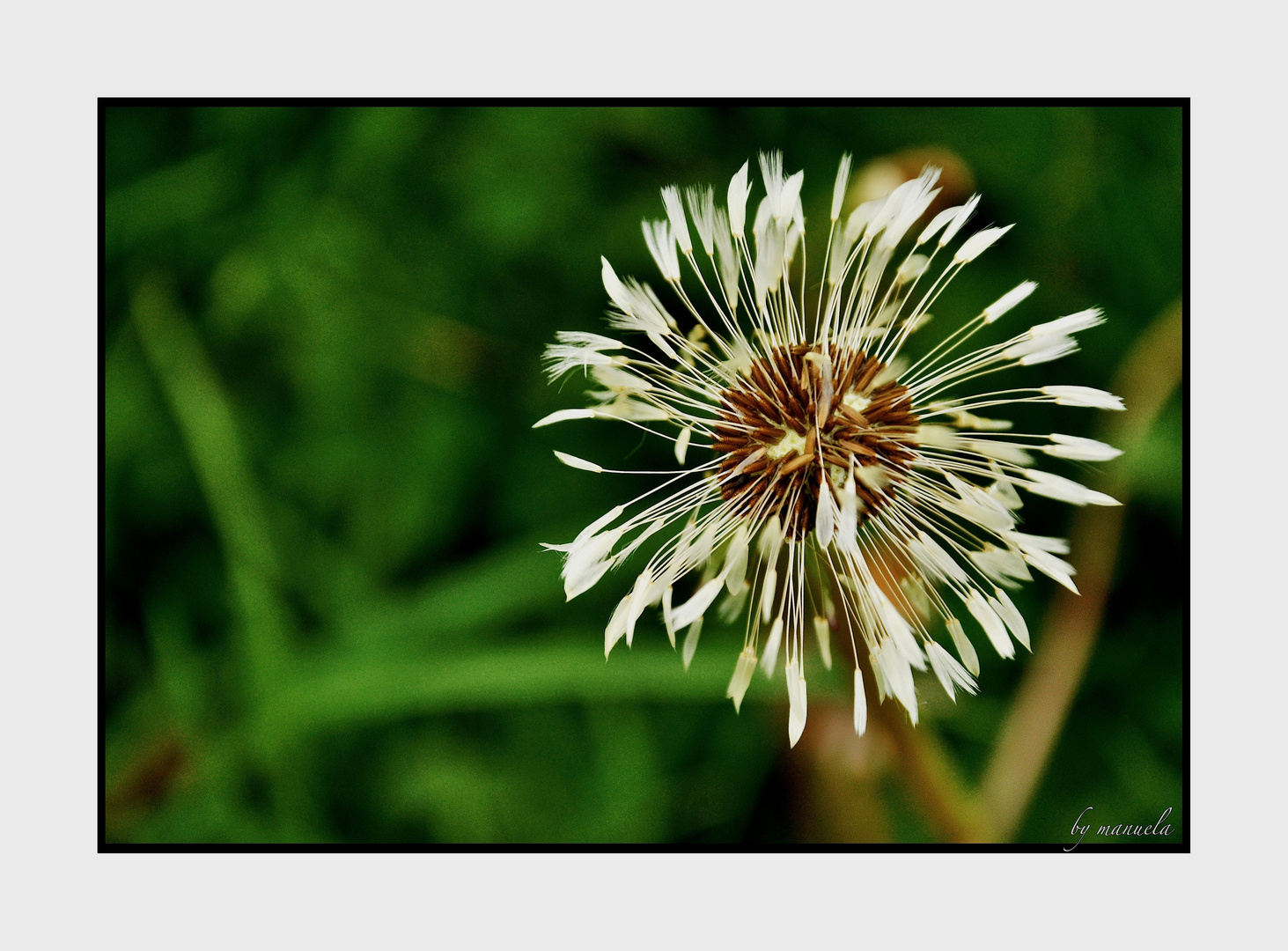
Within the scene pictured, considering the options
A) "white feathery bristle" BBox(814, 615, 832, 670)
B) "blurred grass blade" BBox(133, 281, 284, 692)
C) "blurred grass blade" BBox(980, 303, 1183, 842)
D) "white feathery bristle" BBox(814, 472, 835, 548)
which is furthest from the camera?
"blurred grass blade" BBox(133, 281, 284, 692)

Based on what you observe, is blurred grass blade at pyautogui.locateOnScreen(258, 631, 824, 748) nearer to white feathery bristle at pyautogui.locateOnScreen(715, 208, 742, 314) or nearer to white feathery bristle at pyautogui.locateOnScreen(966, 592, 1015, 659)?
white feathery bristle at pyautogui.locateOnScreen(966, 592, 1015, 659)

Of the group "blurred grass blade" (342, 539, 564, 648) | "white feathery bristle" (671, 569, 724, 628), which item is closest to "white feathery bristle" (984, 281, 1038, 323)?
"white feathery bristle" (671, 569, 724, 628)

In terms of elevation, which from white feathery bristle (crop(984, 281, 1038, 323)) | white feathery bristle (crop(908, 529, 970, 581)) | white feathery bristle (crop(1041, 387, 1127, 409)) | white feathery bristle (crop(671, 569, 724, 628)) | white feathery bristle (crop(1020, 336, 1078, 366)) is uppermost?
white feathery bristle (crop(984, 281, 1038, 323))

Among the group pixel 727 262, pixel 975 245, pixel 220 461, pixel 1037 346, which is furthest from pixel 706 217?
pixel 220 461

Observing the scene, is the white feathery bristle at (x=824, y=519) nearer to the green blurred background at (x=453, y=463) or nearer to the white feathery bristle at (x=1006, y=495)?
the white feathery bristle at (x=1006, y=495)

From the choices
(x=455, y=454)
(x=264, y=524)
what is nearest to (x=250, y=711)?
(x=264, y=524)
